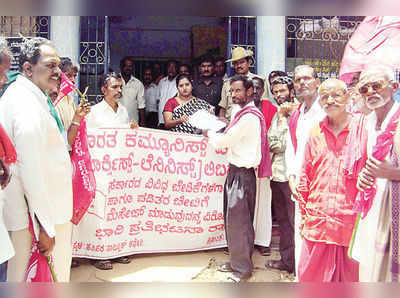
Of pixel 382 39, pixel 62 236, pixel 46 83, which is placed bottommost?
pixel 62 236

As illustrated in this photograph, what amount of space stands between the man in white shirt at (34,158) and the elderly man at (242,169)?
1256 mm

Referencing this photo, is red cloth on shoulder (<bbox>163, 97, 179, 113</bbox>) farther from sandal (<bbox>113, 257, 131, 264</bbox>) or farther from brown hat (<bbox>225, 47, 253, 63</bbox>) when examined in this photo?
sandal (<bbox>113, 257, 131, 264</bbox>)

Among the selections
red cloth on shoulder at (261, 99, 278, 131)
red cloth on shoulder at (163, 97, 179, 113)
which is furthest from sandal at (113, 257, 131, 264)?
red cloth on shoulder at (261, 99, 278, 131)

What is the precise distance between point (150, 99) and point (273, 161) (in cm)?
136

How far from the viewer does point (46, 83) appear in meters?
2.09

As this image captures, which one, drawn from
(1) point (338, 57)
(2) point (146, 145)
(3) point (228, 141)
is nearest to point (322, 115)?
(1) point (338, 57)

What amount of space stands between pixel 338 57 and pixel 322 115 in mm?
468

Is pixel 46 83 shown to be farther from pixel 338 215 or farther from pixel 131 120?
pixel 338 215

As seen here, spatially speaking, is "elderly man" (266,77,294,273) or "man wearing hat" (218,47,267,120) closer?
"elderly man" (266,77,294,273)

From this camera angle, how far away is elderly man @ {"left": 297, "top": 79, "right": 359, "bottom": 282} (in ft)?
7.74

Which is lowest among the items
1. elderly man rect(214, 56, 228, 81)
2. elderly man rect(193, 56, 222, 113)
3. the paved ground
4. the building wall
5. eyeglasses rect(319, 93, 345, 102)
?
the paved ground

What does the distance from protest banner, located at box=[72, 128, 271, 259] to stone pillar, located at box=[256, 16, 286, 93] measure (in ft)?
2.56

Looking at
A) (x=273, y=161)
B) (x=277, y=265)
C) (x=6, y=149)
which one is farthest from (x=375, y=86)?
(x=6, y=149)

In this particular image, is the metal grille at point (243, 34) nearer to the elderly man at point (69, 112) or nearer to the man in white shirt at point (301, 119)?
the man in white shirt at point (301, 119)
